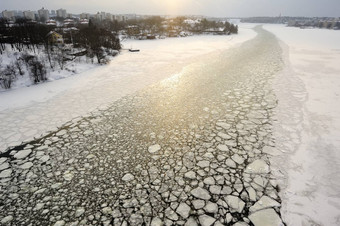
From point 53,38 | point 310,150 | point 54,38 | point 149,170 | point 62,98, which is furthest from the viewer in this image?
point 54,38

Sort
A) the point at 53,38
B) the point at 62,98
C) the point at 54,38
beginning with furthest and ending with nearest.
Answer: the point at 54,38 → the point at 53,38 → the point at 62,98

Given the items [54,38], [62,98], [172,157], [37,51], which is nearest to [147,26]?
[54,38]

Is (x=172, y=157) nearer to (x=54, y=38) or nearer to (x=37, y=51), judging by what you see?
(x=37, y=51)

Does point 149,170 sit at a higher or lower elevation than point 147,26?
lower

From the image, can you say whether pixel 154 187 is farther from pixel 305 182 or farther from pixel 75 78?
pixel 75 78

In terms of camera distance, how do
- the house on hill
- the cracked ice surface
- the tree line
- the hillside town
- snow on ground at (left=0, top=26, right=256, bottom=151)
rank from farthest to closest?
the hillside town, the house on hill, the tree line, snow on ground at (left=0, top=26, right=256, bottom=151), the cracked ice surface

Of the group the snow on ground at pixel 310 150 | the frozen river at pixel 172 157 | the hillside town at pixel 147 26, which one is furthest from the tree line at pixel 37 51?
the snow on ground at pixel 310 150

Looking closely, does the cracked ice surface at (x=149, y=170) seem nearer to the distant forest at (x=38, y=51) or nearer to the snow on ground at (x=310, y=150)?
the snow on ground at (x=310, y=150)

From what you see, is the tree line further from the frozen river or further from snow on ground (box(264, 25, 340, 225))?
snow on ground (box(264, 25, 340, 225))

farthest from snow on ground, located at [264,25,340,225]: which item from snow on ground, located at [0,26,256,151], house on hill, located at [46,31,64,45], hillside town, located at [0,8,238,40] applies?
hillside town, located at [0,8,238,40]
